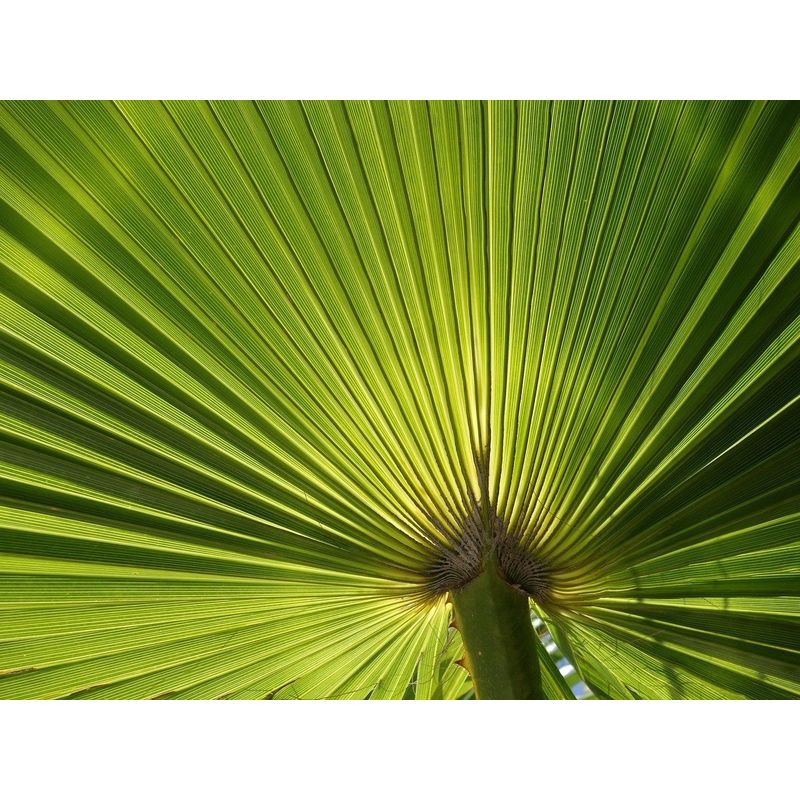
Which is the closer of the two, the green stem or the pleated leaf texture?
the pleated leaf texture

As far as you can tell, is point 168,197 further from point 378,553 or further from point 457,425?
point 378,553

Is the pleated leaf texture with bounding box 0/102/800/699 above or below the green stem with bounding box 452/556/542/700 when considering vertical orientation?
above

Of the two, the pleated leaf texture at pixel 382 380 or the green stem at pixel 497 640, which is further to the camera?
the green stem at pixel 497 640

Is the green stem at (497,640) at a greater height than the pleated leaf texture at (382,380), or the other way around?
the pleated leaf texture at (382,380)

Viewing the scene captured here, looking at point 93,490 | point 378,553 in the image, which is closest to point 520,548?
point 378,553

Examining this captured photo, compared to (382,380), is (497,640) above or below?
below
